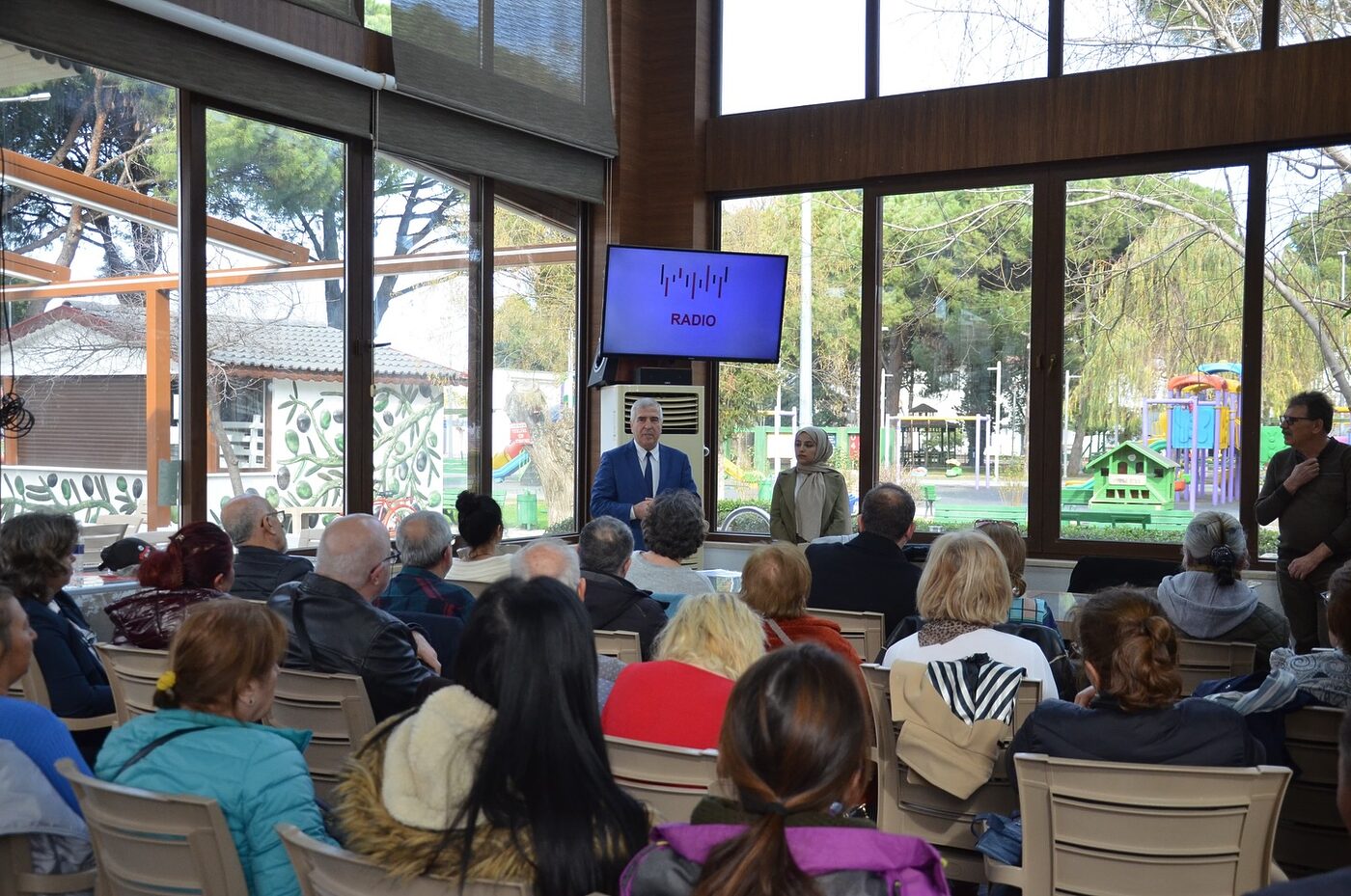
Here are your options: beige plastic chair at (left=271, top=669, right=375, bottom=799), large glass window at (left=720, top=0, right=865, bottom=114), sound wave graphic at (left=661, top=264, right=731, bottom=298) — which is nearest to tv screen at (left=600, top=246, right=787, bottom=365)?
sound wave graphic at (left=661, top=264, right=731, bottom=298)

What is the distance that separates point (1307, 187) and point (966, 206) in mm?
1849

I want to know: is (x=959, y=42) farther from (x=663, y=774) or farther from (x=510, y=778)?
(x=510, y=778)

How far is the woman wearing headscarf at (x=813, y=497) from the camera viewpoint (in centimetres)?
628

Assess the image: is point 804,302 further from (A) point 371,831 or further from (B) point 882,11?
(A) point 371,831

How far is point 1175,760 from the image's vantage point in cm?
223

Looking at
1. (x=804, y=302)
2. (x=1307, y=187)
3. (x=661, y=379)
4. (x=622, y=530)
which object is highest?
(x=1307, y=187)

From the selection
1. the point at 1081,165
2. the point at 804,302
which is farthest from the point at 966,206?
the point at 804,302

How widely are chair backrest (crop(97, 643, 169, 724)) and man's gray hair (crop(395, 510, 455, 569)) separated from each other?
936 mm

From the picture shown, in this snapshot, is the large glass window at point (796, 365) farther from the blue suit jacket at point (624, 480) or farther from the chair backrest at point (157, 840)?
the chair backrest at point (157, 840)

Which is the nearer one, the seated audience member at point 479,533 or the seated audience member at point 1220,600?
the seated audience member at point 1220,600

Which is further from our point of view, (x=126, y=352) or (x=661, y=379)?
(x=661, y=379)

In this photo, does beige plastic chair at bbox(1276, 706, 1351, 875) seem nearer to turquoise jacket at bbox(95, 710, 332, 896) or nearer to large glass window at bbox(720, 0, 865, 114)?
turquoise jacket at bbox(95, 710, 332, 896)

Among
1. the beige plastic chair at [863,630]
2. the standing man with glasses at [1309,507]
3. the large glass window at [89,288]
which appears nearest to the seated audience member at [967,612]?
the beige plastic chair at [863,630]

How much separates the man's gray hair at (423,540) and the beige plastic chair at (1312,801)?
2.42 meters
